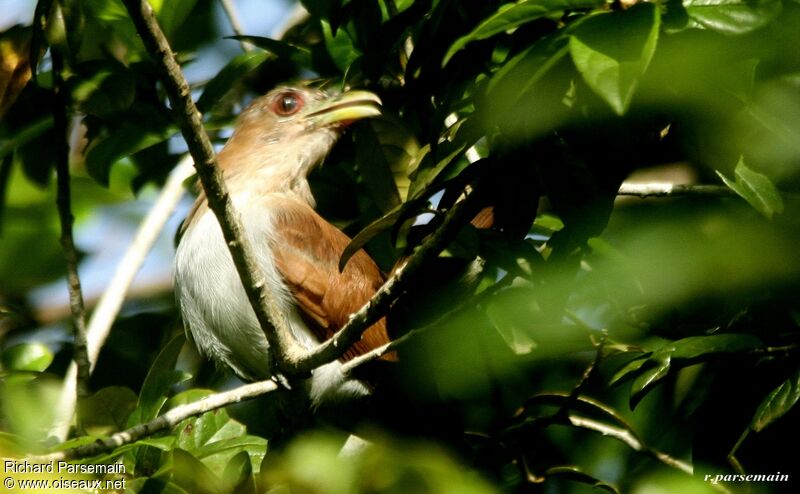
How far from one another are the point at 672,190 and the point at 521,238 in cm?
104

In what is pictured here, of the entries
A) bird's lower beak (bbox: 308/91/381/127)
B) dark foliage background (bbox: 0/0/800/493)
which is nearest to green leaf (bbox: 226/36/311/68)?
dark foliage background (bbox: 0/0/800/493)

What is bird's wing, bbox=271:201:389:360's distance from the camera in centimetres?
383

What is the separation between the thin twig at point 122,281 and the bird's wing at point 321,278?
61 centimetres

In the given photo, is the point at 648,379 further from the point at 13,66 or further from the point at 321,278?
the point at 13,66

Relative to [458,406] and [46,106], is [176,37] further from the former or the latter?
[458,406]

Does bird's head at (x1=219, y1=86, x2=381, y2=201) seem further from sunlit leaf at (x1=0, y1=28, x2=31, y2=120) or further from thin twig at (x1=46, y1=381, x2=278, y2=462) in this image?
thin twig at (x1=46, y1=381, x2=278, y2=462)

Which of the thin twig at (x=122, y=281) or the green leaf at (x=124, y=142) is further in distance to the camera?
the green leaf at (x=124, y=142)

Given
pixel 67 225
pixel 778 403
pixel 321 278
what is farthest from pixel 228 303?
pixel 778 403

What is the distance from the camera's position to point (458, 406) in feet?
11.1

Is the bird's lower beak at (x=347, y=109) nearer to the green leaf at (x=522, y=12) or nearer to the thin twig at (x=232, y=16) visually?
the thin twig at (x=232, y=16)

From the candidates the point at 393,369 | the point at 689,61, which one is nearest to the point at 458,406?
the point at 393,369

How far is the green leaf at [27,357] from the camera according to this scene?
3.72 metres

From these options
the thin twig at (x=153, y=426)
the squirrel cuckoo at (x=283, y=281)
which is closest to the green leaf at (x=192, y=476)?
the thin twig at (x=153, y=426)

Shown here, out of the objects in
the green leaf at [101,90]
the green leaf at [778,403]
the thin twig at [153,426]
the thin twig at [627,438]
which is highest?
the green leaf at [101,90]
